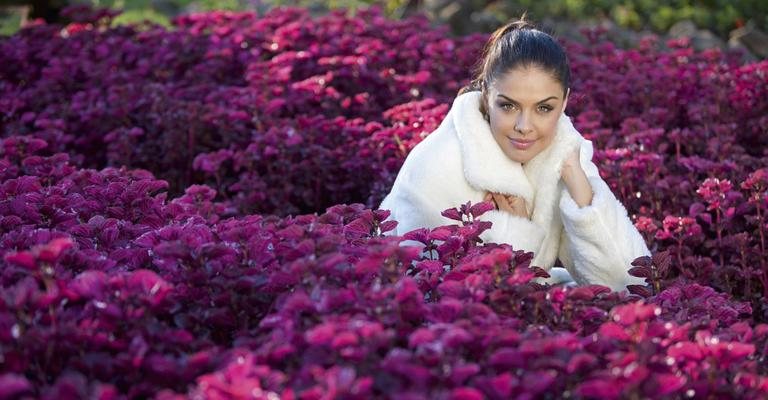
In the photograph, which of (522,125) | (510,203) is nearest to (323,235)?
(522,125)

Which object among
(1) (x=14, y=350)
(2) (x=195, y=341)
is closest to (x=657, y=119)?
(2) (x=195, y=341)

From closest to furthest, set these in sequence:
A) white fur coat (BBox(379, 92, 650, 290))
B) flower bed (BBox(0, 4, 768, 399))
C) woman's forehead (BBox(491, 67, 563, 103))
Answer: flower bed (BBox(0, 4, 768, 399)) → woman's forehead (BBox(491, 67, 563, 103)) → white fur coat (BBox(379, 92, 650, 290))

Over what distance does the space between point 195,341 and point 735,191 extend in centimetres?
215

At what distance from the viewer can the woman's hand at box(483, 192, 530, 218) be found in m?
3.27

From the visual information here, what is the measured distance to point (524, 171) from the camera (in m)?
3.29

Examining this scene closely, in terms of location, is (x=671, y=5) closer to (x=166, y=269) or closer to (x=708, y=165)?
(x=708, y=165)

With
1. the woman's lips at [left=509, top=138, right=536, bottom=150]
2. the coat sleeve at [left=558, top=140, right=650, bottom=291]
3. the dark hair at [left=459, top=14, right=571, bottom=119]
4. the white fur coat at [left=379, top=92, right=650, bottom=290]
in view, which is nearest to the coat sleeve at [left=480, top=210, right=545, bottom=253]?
the white fur coat at [left=379, top=92, right=650, bottom=290]

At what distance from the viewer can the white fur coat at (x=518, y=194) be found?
3178 mm

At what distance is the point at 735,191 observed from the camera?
3490 mm

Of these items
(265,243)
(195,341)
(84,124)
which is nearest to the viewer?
(195,341)

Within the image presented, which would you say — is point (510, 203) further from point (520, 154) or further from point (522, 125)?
point (522, 125)

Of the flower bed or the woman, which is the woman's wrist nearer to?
the woman

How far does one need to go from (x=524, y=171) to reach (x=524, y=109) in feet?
0.83

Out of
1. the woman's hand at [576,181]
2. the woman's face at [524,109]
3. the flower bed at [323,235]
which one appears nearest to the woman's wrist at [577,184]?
the woman's hand at [576,181]
